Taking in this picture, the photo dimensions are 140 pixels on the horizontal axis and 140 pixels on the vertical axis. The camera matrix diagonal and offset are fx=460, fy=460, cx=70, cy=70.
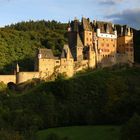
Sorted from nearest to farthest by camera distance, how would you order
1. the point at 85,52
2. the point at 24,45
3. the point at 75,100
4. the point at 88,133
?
the point at 88,133, the point at 75,100, the point at 85,52, the point at 24,45

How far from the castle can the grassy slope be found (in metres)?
14.8

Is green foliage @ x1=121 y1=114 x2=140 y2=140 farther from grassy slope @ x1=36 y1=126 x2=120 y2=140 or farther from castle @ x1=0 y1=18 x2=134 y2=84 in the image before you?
castle @ x1=0 y1=18 x2=134 y2=84

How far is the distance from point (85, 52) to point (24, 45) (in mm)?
28156

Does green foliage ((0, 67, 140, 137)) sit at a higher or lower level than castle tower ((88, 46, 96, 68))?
lower

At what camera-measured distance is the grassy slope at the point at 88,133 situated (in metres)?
39.8

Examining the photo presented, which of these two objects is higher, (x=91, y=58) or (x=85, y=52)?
(x=85, y=52)

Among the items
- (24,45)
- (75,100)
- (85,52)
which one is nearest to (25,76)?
(75,100)

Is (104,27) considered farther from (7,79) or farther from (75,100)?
(7,79)

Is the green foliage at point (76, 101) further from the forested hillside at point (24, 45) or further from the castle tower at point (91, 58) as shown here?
the forested hillside at point (24, 45)

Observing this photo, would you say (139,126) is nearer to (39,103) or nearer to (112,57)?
(39,103)

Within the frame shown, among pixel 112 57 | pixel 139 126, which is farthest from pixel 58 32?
pixel 139 126

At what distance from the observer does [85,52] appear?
63750 millimetres

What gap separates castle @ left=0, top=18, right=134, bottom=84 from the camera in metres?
60.6

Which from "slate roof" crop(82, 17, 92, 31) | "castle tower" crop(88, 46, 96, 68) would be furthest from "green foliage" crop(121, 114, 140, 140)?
"slate roof" crop(82, 17, 92, 31)
